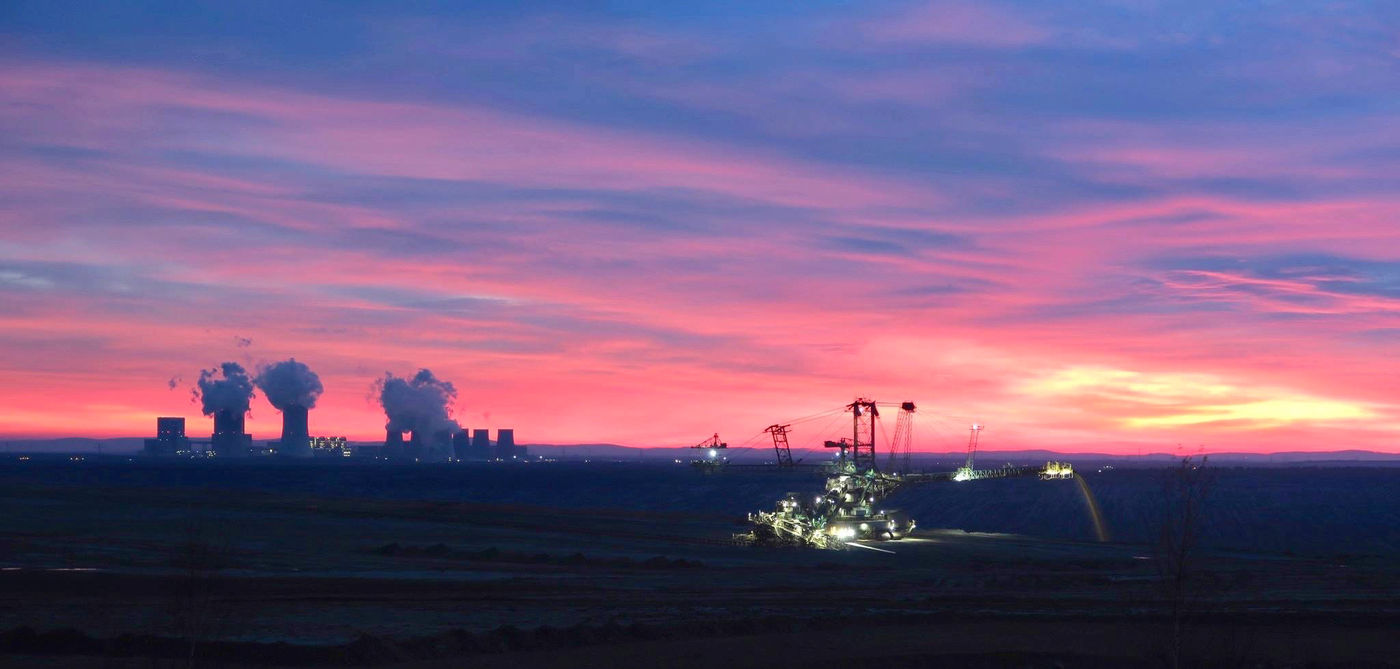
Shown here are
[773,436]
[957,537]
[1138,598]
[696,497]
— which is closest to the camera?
[1138,598]

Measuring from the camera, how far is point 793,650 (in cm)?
3622

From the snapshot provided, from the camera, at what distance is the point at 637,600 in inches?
1873

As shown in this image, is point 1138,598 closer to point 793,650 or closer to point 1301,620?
point 1301,620

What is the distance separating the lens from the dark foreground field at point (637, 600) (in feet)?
112

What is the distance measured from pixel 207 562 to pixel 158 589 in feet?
68.7

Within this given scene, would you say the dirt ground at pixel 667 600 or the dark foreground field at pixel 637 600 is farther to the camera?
the dirt ground at pixel 667 600

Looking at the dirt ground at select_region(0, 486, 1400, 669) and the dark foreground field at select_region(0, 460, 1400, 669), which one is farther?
the dirt ground at select_region(0, 486, 1400, 669)

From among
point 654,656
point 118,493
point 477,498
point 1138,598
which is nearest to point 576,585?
point 654,656

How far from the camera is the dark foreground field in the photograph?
34.2 meters

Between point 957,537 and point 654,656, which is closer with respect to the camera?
point 654,656

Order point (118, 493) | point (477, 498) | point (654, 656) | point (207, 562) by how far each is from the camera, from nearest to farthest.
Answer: point (207, 562) → point (654, 656) → point (118, 493) → point (477, 498)

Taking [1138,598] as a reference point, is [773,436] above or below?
above

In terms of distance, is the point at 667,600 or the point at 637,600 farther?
the point at 667,600

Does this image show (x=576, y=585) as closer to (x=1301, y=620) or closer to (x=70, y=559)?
(x=70, y=559)
